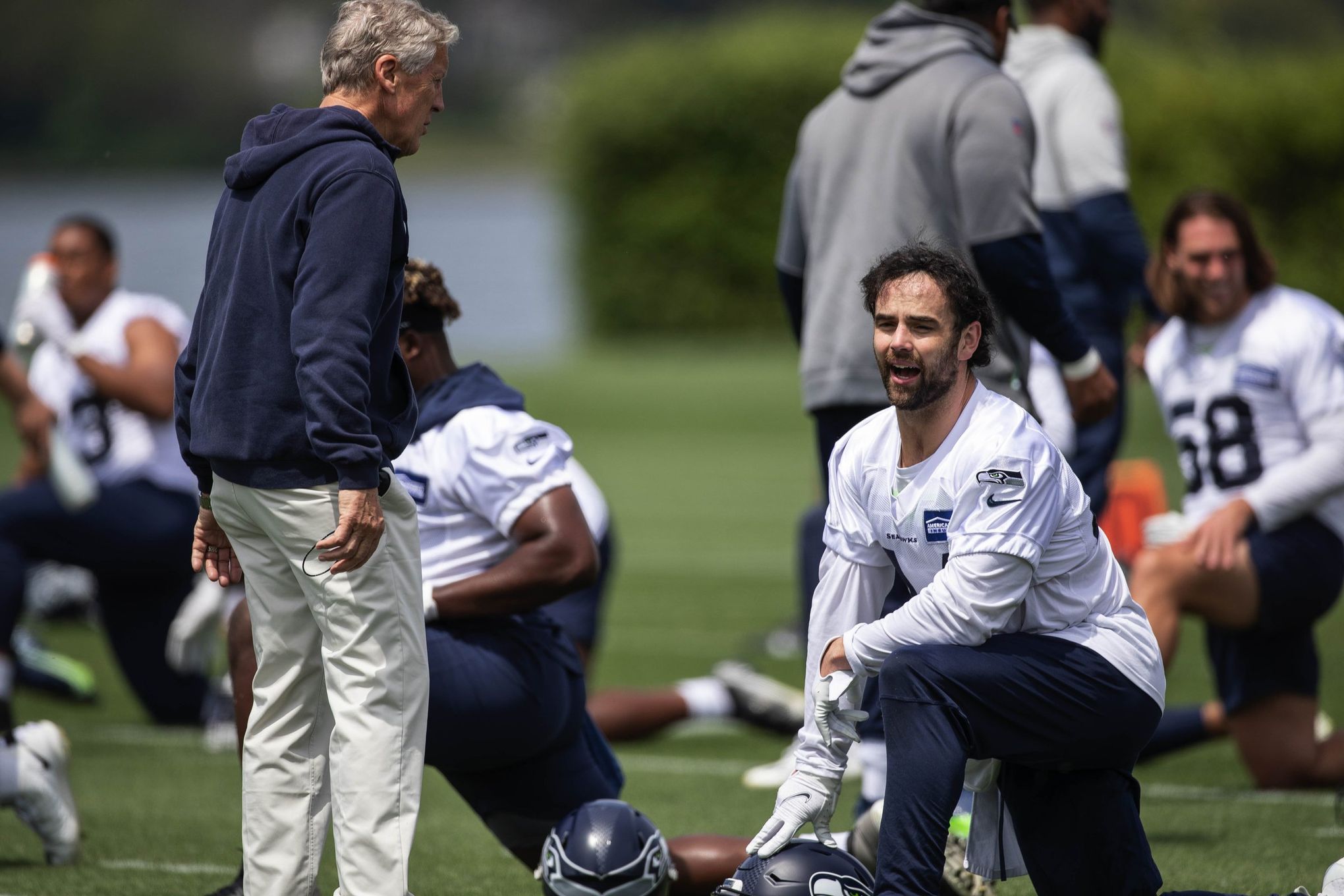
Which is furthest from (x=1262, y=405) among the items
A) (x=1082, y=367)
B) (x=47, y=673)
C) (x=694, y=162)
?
(x=694, y=162)

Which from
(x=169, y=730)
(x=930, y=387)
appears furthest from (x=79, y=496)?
(x=930, y=387)

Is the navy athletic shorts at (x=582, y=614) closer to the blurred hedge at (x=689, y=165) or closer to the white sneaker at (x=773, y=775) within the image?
the white sneaker at (x=773, y=775)

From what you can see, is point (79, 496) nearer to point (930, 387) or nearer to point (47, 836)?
point (47, 836)

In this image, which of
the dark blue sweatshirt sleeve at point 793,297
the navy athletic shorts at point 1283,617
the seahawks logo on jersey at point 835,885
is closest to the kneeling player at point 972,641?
the seahawks logo on jersey at point 835,885

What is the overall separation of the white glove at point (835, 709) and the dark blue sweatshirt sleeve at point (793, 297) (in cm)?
182

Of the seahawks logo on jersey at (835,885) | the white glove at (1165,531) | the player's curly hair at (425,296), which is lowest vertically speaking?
the seahawks logo on jersey at (835,885)

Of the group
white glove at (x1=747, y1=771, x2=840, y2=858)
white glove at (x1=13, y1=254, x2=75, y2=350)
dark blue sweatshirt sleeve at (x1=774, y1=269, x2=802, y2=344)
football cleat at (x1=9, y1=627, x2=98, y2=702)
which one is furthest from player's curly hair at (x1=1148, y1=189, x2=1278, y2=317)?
football cleat at (x1=9, y1=627, x2=98, y2=702)

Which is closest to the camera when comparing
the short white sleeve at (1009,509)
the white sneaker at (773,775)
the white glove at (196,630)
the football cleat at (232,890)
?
the short white sleeve at (1009,509)

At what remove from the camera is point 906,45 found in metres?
4.88

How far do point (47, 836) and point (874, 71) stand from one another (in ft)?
10.1

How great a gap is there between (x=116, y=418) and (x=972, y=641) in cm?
498

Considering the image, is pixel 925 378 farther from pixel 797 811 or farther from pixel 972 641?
pixel 797 811

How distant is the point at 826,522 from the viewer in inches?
147

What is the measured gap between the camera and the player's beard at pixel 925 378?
137 inches
